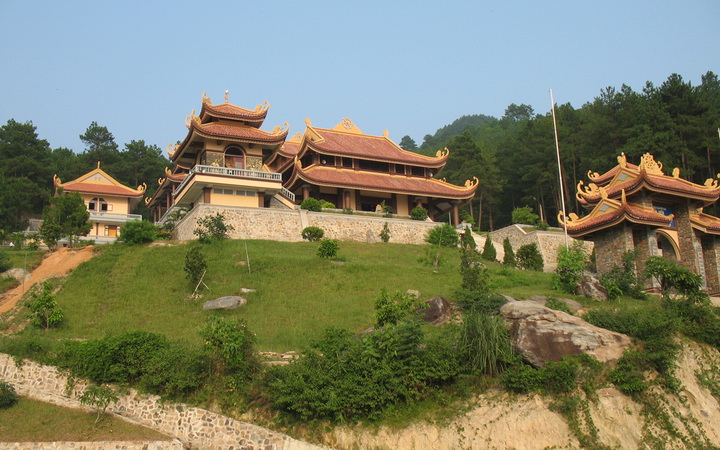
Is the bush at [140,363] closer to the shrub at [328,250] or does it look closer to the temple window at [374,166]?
the shrub at [328,250]

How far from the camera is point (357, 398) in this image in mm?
16688

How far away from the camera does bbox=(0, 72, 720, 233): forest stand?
146 feet

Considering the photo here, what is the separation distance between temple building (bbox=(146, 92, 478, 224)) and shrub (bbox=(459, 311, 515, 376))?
23.2 metres

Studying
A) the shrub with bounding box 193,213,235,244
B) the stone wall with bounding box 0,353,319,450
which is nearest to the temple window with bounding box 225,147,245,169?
the shrub with bounding box 193,213,235,244

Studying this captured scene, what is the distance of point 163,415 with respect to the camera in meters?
17.7

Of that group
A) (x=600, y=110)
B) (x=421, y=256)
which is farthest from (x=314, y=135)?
(x=600, y=110)

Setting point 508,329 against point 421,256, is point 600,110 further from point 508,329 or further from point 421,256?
point 508,329

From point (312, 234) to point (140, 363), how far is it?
18651mm

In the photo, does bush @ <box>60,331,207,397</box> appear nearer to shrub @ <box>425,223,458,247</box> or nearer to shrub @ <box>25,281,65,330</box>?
shrub @ <box>25,281,65,330</box>

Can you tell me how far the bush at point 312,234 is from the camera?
36.5 meters

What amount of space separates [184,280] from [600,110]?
132 feet

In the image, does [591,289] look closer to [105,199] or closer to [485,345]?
[485,345]

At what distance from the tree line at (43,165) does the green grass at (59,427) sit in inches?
1078

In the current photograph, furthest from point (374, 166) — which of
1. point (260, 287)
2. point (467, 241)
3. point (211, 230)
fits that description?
point (260, 287)
